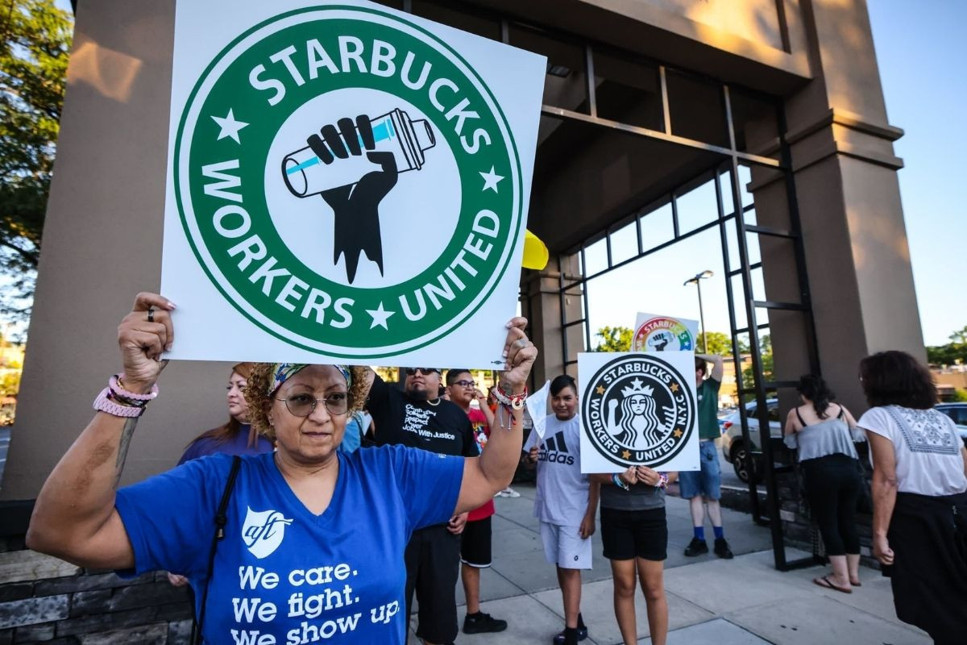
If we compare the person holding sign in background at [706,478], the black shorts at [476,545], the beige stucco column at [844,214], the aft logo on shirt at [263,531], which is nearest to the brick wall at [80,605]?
the black shorts at [476,545]

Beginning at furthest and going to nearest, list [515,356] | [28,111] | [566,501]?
[28,111]
[566,501]
[515,356]

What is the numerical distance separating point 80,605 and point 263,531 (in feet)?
7.75

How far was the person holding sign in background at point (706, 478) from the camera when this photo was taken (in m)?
4.96

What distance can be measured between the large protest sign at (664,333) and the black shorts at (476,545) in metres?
2.18

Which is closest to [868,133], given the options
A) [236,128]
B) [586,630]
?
[586,630]

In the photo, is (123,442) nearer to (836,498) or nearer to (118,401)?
(118,401)

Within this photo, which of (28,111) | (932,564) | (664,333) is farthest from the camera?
(28,111)

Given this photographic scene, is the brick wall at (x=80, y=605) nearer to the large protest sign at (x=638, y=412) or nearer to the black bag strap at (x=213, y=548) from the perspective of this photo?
the black bag strap at (x=213, y=548)

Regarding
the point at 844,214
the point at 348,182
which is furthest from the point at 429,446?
the point at 844,214

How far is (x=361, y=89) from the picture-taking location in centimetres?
142

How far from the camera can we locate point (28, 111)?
658 centimetres

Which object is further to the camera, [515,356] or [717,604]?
[717,604]

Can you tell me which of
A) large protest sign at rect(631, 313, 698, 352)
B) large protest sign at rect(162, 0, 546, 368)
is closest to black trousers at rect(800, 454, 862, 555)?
large protest sign at rect(631, 313, 698, 352)

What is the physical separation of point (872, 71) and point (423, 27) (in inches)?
253
